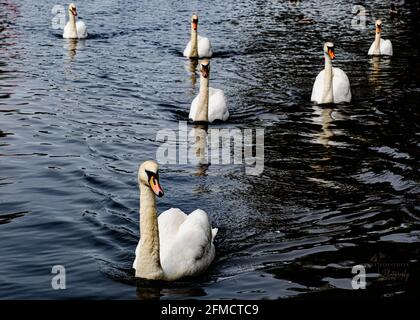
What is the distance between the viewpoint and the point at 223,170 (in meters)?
15.8

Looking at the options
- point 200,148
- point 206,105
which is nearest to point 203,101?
point 206,105

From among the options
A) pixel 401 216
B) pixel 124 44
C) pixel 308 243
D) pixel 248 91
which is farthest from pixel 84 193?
pixel 124 44

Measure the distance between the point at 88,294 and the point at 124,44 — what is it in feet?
69.8

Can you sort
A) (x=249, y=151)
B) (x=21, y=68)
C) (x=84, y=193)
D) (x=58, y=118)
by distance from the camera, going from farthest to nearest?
1. (x=21, y=68)
2. (x=58, y=118)
3. (x=249, y=151)
4. (x=84, y=193)

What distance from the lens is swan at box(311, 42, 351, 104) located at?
21531 millimetres

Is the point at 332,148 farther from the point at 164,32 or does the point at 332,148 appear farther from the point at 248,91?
the point at 164,32

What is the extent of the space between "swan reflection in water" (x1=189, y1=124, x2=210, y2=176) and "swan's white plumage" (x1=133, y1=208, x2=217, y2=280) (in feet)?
14.8

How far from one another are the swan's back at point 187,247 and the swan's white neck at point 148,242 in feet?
0.81

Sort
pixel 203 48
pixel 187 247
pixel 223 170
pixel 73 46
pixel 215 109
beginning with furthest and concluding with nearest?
pixel 73 46 < pixel 203 48 < pixel 215 109 < pixel 223 170 < pixel 187 247

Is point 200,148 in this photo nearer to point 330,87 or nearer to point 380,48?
point 330,87

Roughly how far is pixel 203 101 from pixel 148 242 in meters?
9.35

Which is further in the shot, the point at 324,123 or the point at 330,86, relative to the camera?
the point at 330,86

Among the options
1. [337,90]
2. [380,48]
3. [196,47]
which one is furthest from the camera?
[380,48]

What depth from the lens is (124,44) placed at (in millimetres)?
30391
